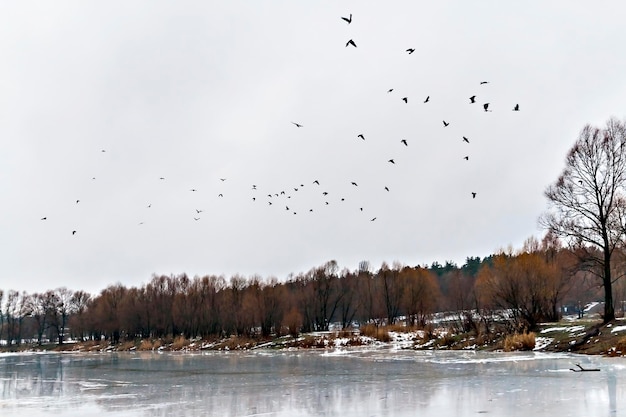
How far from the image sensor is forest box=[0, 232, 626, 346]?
4534 centimetres

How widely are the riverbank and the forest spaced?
2.40 m

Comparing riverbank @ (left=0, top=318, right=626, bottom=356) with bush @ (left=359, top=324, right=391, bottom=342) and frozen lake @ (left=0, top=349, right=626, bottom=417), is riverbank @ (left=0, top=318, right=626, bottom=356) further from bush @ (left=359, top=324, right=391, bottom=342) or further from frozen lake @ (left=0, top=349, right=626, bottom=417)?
frozen lake @ (left=0, top=349, right=626, bottom=417)

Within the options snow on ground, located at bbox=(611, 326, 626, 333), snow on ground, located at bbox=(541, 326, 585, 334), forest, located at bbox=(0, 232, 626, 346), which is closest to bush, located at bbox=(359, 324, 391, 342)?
forest, located at bbox=(0, 232, 626, 346)

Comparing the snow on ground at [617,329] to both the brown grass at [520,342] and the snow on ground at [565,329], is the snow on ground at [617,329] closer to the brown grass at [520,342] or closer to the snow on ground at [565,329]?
the snow on ground at [565,329]

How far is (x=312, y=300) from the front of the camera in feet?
292

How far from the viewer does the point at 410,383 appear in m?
A: 17.7

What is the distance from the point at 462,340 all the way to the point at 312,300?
49.7m

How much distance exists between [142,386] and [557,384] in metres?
13.7

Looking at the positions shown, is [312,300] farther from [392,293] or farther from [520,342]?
[520,342]

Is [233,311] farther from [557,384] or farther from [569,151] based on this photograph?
[557,384]

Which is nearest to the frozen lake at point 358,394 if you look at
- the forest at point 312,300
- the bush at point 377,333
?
the forest at point 312,300

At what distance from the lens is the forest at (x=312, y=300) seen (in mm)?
45344

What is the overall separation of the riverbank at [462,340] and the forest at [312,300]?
2395 millimetres

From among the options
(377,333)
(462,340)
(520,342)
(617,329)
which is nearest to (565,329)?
(520,342)
